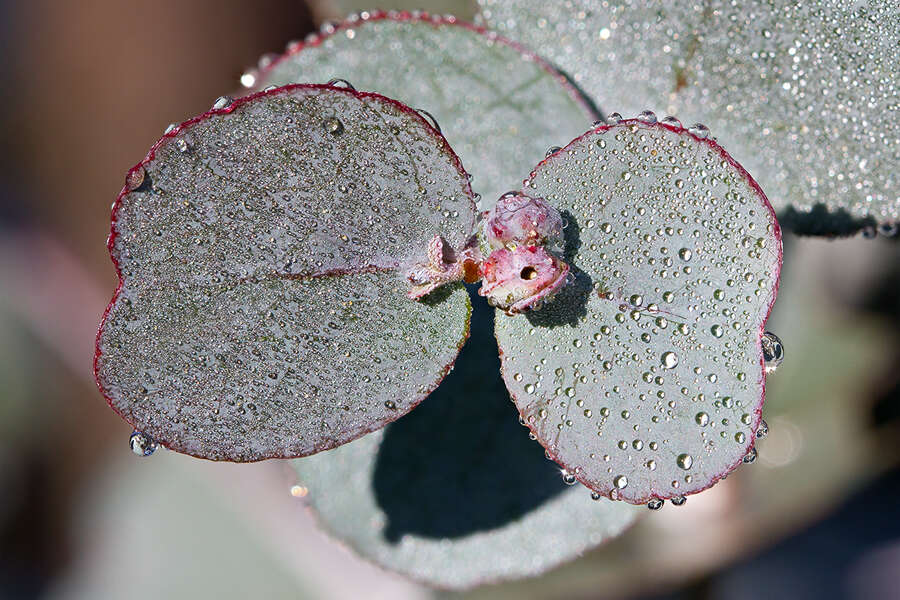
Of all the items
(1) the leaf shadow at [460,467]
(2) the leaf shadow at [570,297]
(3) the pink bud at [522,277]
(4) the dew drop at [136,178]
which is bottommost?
(1) the leaf shadow at [460,467]

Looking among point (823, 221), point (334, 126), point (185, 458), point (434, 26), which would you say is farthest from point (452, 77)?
point (185, 458)

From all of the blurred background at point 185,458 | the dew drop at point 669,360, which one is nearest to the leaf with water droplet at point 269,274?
the dew drop at point 669,360

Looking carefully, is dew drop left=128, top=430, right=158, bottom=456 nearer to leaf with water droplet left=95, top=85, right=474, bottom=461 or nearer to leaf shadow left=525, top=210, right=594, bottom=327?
leaf with water droplet left=95, top=85, right=474, bottom=461

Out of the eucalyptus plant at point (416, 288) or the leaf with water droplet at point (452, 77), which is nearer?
the eucalyptus plant at point (416, 288)

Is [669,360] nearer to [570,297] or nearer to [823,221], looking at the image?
[570,297]

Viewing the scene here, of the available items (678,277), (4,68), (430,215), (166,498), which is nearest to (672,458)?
(678,277)

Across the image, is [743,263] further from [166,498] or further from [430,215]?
[166,498]

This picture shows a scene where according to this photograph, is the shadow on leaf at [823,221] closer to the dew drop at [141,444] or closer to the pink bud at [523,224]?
the pink bud at [523,224]

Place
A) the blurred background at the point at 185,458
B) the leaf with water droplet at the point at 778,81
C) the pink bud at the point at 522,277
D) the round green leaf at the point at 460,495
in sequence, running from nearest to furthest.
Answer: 1. the pink bud at the point at 522,277
2. the leaf with water droplet at the point at 778,81
3. the round green leaf at the point at 460,495
4. the blurred background at the point at 185,458
